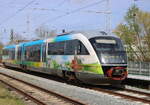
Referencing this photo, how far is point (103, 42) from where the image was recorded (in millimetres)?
14930

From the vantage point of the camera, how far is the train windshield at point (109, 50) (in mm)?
14328

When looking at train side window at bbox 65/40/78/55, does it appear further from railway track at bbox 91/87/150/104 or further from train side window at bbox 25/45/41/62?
train side window at bbox 25/45/41/62

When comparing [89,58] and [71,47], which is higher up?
[71,47]

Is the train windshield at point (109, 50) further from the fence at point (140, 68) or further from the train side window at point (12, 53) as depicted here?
the train side window at point (12, 53)

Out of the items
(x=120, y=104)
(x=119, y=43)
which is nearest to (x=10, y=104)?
(x=120, y=104)

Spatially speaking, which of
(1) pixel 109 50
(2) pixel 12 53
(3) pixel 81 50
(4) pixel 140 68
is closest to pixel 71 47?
(3) pixel 81 50

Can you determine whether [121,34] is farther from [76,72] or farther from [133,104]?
[133,104]

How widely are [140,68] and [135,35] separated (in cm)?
1066

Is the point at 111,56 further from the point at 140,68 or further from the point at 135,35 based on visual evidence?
the point at 135,35

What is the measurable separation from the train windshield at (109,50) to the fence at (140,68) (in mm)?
3640

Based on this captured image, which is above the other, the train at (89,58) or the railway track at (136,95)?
the train at (89,58)

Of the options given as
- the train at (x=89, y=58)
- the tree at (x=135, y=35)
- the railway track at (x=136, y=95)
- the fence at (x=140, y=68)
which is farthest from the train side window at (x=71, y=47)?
the tree at (x=135, y=35)

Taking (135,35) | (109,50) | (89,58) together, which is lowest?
(89,58)

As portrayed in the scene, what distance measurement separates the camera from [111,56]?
47.5 ft
